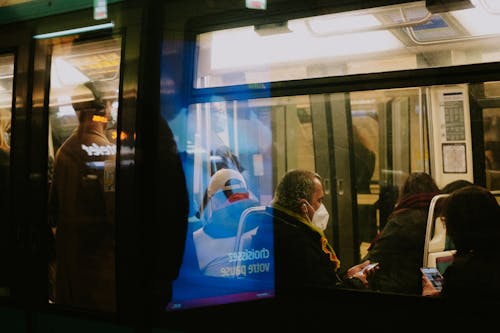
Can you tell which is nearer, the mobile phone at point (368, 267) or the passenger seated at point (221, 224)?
the passenger seated at point (221, 224)

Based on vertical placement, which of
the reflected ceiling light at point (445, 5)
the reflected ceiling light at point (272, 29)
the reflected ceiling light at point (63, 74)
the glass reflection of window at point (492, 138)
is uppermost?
the reflected ceiling light at point (445, 5)

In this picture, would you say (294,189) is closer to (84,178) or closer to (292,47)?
(292,47)

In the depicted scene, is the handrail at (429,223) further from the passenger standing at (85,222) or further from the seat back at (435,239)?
the passenger standing at (85,222)

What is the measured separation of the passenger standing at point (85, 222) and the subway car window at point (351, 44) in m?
0.83

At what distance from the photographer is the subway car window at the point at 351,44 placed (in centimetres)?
256

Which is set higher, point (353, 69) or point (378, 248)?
point (353, 69)

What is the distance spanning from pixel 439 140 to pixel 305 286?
229cm

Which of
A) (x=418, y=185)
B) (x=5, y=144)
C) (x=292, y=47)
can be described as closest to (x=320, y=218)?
(x=418, y=185)

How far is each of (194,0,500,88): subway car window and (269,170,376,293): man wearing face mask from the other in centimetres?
77

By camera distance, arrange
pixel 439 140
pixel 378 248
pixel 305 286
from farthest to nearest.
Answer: pixel 439 140, pixel 378 248, pixel 305 286

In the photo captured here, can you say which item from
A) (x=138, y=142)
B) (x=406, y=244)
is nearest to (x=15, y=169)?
(x=138, y=142)

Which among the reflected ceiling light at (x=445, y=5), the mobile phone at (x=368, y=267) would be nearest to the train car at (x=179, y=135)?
the reflected ceiling light at (x=445, y=5)

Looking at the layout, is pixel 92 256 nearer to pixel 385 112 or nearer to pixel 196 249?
pixel 196 249

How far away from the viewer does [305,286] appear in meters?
2.49
